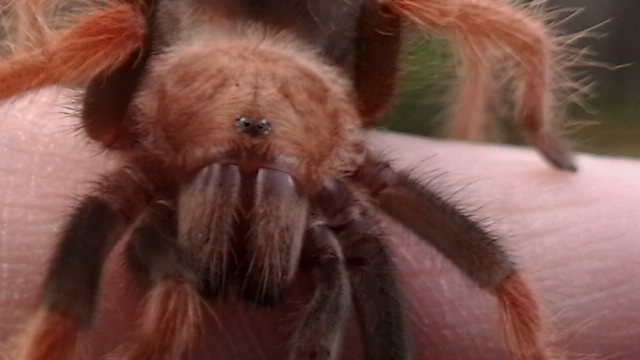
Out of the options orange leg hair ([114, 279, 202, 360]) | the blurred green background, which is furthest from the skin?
the blurred green background

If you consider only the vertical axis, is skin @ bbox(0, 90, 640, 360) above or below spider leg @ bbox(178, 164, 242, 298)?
below

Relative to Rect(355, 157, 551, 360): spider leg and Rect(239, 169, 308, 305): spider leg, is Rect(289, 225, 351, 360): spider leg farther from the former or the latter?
Rect(355, 157, 551, 360): spider leg

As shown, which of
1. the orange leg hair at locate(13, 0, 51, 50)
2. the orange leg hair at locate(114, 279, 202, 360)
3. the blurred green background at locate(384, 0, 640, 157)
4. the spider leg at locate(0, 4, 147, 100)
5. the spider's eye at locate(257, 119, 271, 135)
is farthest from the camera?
the blurred green background at locate(384, 0, 640, 157)

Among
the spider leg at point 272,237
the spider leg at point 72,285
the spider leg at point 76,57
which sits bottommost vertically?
the spider leg at point 72,285

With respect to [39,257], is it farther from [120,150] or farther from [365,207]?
[365,207]

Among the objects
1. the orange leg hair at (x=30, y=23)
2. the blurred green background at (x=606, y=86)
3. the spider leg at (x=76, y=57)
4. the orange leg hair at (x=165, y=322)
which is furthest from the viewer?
the blurred green background at (x=606, y=86)

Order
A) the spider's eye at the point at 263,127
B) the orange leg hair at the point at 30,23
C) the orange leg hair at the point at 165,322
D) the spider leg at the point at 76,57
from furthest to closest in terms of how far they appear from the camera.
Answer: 1. the orange leg hair at the point at 30,23
2. the spider leg at the point at 76,57
3. the spider's eye at the point at 263,127
4. the orange leg hair at the point at 165,322

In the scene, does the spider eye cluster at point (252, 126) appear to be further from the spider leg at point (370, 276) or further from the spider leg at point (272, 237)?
the spider leg at point (370, 276)

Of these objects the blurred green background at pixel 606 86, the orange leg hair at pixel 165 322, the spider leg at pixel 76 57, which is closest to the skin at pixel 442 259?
the spider leg at pixel 76 57
